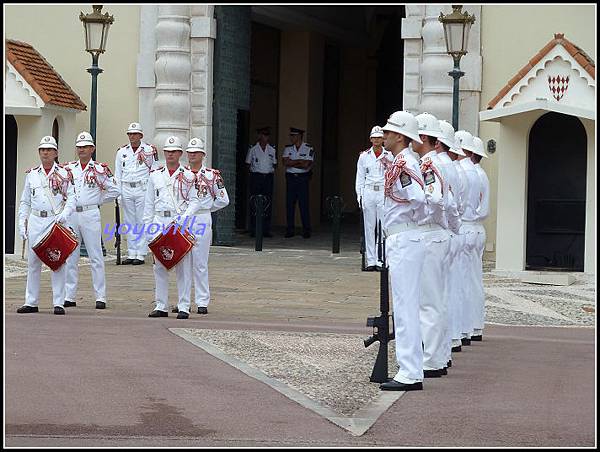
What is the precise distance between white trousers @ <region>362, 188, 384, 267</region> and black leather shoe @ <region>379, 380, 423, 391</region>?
31.1 ft

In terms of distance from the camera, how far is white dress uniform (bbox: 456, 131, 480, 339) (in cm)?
1285

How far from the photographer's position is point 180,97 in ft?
76.8

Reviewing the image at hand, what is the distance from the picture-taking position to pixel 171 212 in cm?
1480

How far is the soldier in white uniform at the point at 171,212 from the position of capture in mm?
14641

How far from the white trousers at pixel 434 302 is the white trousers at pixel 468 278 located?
1.71m

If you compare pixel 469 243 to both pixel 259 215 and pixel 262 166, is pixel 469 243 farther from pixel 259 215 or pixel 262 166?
pixel 262 166

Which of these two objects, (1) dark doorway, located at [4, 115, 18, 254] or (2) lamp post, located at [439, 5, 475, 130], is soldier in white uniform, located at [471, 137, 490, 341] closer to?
(2) lamp post, located at [439, 5, 475, 130]

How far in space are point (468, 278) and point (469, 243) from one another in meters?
0.31

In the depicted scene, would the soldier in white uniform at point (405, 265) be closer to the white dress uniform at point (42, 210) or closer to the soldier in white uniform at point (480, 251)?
the soldier in white uniform at point (480, 251)

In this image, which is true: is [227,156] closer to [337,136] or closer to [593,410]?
[337,136]

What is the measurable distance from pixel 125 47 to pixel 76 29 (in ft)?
3.16

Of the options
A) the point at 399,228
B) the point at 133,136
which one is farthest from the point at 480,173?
the point at 133,136

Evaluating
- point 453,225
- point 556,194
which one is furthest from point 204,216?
point 556,194

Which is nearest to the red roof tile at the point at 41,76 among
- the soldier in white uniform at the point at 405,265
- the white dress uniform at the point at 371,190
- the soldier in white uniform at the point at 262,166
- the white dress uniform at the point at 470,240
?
the soldier in white uniform at the point at 262,166
